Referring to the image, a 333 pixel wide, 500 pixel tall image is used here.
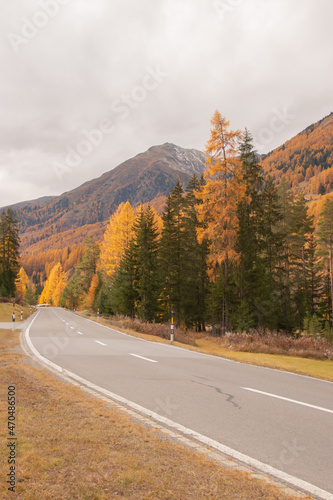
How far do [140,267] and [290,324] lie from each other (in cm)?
1590

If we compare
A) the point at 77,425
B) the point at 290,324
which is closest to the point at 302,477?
the point at 77,425

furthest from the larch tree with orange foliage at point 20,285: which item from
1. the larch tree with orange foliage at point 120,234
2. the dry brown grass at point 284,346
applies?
the dry brown grass at point 284,346

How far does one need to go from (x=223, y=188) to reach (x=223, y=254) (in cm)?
505

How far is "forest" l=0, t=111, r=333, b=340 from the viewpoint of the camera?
2550 centimetres

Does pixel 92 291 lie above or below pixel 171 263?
below

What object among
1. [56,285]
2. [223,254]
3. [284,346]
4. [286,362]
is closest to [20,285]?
[56,285]

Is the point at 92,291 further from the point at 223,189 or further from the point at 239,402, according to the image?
the point at 239,402

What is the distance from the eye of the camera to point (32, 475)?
10.1 feet

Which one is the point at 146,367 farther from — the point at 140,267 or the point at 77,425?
the point at 140,267

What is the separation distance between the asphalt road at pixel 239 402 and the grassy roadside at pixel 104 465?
863mm

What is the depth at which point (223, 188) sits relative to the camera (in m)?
25.3

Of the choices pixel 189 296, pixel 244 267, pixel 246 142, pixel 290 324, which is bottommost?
pixel 290 324

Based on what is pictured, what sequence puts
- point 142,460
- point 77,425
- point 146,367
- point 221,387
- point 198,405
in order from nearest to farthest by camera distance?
1. point 142,460
2. point 77,425
3. point 198,405
4. point 221,387
5. point 146,367

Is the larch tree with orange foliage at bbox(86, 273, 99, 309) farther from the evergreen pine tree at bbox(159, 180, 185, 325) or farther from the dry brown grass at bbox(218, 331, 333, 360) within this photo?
the dry brown grass at bbox(218, 331, 333, 360)
